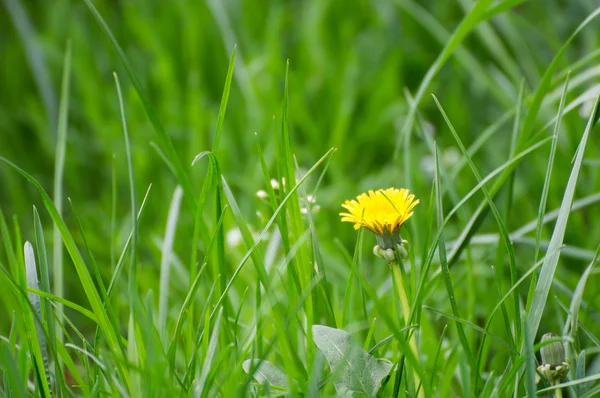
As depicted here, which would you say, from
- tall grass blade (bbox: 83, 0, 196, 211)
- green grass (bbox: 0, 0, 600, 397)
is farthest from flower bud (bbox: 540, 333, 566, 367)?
tall grass blade (bbox: 83, 0, 196, 211)

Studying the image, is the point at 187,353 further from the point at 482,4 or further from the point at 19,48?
the point at 19,48

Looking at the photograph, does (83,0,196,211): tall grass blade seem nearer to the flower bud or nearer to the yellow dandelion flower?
the yellow dandelion flower

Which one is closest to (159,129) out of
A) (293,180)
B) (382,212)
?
(293,180)

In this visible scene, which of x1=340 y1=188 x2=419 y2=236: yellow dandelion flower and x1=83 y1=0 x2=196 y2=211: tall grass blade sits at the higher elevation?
x1=83 y1=0 x2=196 y2=211: tall grass blade

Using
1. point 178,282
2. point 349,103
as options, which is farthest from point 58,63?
point 178,282

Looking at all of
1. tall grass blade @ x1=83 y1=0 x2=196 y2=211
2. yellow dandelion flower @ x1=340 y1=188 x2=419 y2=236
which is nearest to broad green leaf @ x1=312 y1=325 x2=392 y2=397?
yellow dandelion flower @ x1=340 y1=188 x2=419 y2=236

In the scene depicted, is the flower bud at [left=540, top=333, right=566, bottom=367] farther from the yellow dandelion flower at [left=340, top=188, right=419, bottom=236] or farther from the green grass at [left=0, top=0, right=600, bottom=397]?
the yellow dandelion flower at [left=340, top=188, right=419, bottom=236]

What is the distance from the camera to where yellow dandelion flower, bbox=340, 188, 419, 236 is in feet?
2.24

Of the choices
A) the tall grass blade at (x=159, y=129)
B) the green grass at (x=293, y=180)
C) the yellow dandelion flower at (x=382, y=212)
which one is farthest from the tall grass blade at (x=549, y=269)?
the tall grass blade at (x=159, y=129)

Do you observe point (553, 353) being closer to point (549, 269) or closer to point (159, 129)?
point (549, 269)

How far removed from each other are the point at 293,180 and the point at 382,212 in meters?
0.12

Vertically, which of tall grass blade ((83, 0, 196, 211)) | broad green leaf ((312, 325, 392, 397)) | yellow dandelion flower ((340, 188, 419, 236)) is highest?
tall grass blade ((83, 0, 196, 211))

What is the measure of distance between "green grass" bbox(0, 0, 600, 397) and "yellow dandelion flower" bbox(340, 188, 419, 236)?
0.17 feet

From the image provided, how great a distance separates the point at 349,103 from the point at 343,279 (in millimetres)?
637
